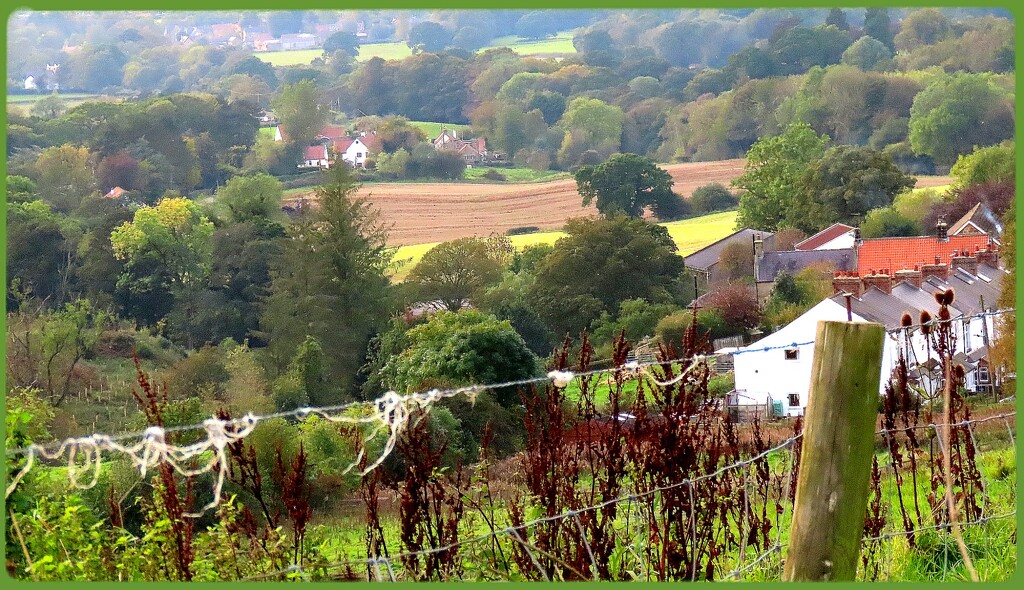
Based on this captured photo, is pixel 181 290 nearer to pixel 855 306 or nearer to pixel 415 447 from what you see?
pixel 855 306

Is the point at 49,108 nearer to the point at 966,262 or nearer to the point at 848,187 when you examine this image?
the point at 848,187

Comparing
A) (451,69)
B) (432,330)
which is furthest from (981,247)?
(451,69)

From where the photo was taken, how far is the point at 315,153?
93125mm

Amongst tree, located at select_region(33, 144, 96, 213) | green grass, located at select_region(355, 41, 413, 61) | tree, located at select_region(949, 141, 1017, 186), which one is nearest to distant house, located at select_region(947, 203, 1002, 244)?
tree, located at select_region(949, 141, 1017, 186)

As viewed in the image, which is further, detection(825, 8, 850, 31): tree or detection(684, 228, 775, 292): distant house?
detection(825, 8, 850, 31): tree

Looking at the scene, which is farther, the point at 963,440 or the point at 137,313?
the point at 137,313

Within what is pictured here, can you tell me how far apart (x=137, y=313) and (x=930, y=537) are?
5300 centimetres

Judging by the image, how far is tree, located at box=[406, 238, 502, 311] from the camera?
166 feet

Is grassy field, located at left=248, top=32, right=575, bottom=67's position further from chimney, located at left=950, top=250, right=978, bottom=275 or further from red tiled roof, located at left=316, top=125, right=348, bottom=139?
chimney, located at left=950, top=250, right=978, bottom=275

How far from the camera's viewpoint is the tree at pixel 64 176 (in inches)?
2842

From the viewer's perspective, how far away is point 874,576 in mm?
3500

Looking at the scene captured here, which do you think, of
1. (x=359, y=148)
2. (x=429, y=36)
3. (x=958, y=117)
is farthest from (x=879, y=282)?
(x=429, y=36)

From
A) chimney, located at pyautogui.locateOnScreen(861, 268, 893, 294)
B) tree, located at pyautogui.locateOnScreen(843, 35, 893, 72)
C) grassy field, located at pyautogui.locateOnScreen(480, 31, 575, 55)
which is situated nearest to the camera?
chimney, located at pyautogui.locateOnScreen(861, 268, 893, 294)

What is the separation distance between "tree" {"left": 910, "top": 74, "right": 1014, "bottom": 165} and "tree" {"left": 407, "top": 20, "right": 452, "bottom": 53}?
207 feet
